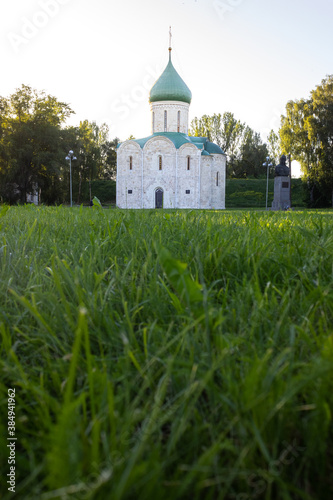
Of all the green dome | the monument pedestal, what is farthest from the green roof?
the monument pedestal

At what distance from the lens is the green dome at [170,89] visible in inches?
1395

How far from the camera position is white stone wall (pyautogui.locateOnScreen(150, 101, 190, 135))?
119ft

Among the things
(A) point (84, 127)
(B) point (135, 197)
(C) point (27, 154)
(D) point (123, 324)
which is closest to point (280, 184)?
(B) point (135, 197)

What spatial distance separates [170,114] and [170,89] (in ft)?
7.31

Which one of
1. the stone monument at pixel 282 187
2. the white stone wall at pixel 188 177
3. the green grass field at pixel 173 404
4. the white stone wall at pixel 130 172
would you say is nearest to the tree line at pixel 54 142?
the white stone wall at pixel 130 172

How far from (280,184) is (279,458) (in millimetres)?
25096

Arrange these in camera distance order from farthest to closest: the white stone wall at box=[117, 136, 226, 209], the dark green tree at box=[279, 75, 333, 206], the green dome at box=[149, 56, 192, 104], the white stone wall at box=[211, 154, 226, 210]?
the white stone wall at box=[211, 154, 226, 210] < the green dome at box=[149, 56, 192, 104] < the white stone wall at box=[117, 136, 226, 209] < the dark green tree at box=[279, 75, 333, 206]

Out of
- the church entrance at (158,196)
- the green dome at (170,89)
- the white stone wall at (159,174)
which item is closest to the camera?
the white stone wall at (159,174)

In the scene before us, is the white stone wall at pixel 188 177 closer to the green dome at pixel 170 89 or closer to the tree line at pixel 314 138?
the green dome at pixel 170 89

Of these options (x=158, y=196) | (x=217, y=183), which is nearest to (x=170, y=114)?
(x=158, y=196)

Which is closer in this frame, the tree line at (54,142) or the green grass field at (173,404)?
the green grass field at (173,404)

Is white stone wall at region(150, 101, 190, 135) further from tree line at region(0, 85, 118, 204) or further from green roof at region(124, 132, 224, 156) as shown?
tree line at region(0, 85, 118, 204)

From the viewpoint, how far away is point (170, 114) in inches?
1426

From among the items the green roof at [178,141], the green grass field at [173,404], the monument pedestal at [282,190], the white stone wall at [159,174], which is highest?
the green roof at [178,141]
